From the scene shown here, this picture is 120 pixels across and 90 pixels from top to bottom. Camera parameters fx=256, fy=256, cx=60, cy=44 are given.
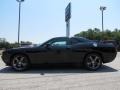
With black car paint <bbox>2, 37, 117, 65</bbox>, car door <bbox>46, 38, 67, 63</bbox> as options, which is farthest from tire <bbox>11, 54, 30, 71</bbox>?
car door <bbox>46, 38, 67, 63</bbox>

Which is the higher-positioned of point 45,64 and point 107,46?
point 107,46

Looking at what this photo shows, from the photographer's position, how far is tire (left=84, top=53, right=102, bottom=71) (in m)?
10.2

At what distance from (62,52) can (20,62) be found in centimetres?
174

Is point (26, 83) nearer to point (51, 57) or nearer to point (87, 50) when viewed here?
point (51, 57)

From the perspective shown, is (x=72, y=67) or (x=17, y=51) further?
(x=72, y=67)

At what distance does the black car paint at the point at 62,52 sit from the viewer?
10.1m

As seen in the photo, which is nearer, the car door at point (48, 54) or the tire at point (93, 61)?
the car door at point (48, 54)

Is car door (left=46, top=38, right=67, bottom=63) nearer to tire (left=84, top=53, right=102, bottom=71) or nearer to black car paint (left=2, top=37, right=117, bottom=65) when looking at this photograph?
black car paint (left=2, top=37, right=117, bottom=65)

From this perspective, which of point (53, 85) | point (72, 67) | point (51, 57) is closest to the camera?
point (53, 85)

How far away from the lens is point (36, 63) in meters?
10.2

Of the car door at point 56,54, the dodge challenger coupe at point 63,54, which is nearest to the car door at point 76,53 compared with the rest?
the dodge challenger coupe at point 63,54

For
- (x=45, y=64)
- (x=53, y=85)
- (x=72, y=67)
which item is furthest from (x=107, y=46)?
(x=53, y=85)

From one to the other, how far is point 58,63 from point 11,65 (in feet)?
6.22

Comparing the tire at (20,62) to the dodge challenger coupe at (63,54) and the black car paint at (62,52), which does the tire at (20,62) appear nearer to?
the dodge challenger coupe at (63,54)
